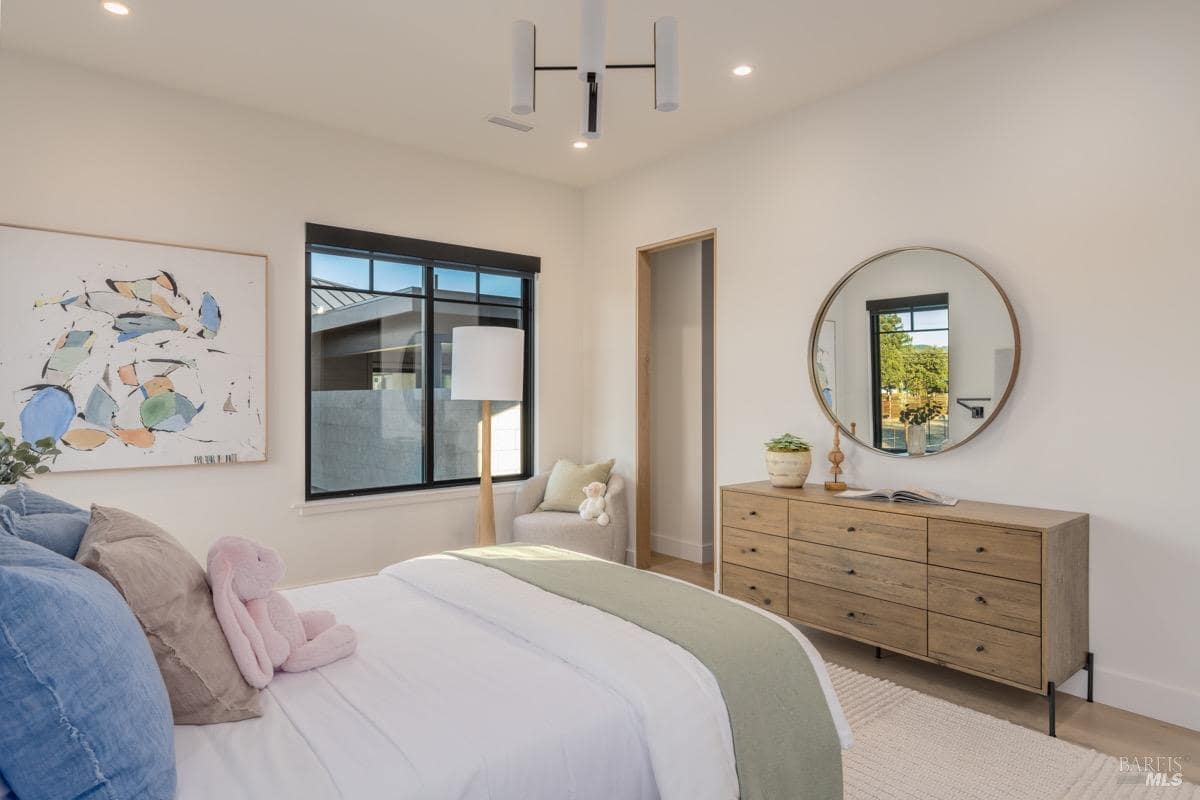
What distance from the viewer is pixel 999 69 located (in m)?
2.98

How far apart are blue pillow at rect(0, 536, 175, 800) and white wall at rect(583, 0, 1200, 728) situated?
3.11 metres

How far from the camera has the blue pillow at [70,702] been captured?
0.95 m

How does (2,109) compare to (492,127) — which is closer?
(2,109)

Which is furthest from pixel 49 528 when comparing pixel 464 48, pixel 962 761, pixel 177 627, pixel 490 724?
pixel 962 761

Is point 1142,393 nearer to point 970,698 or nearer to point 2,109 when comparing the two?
point 970,698

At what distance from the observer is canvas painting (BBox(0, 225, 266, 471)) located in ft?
10.2

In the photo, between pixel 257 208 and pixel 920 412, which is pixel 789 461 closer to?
pixel 920 412

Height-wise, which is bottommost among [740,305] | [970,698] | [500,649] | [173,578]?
[970,698]

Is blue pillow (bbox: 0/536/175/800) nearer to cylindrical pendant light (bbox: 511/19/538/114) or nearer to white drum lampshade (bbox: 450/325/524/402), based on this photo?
cylindrical pendant light (bbox: 511/19/538/114)

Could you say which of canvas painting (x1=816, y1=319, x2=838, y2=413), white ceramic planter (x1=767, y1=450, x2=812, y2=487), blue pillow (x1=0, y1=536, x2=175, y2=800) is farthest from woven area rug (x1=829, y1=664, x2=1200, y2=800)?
blue pillow (x1=0, y1=536, x2=175, y2=800)

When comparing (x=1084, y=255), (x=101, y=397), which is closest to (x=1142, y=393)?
(x=1084, y=255)

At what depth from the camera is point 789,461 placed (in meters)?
3.45

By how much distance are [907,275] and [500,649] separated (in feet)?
8.57

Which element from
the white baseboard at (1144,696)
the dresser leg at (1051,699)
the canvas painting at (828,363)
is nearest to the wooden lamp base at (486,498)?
the canvas painting at (828,363)
